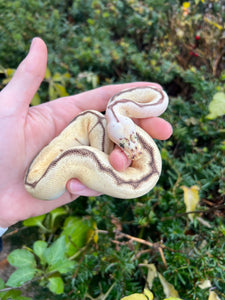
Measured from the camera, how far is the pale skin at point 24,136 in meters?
2.44

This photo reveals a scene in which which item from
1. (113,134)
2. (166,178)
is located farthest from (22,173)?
(166,178)

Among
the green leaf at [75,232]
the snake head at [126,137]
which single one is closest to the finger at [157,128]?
the snake head at [126,137]

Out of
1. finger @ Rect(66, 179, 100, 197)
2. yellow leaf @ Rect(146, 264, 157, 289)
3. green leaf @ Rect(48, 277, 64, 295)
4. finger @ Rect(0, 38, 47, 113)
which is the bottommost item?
yellow leaf @ Rect(146, 264, 157, 289)

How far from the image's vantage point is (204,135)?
321 cm

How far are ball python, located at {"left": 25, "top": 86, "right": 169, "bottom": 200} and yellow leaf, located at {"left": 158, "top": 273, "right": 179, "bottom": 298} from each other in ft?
2.65

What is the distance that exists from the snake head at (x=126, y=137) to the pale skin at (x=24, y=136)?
0.07 meters

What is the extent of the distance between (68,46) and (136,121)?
186 cm

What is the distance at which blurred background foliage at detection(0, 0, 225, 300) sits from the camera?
2.43 meters

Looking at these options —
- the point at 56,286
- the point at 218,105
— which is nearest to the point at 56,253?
the point at 56,286

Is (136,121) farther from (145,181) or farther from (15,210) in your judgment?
(15,210)

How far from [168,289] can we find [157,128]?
145 cm

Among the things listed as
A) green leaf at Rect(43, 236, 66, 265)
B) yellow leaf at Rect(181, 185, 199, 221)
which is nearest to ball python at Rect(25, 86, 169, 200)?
yellow leaf at Rect(181, 185, 199, 221)

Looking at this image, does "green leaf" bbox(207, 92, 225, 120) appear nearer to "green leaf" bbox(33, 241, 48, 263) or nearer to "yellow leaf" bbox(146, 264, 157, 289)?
"yellow leaf" bbox(146, 264, 157, 289)

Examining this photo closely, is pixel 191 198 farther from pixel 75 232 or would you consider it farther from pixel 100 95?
pixel 100 95
